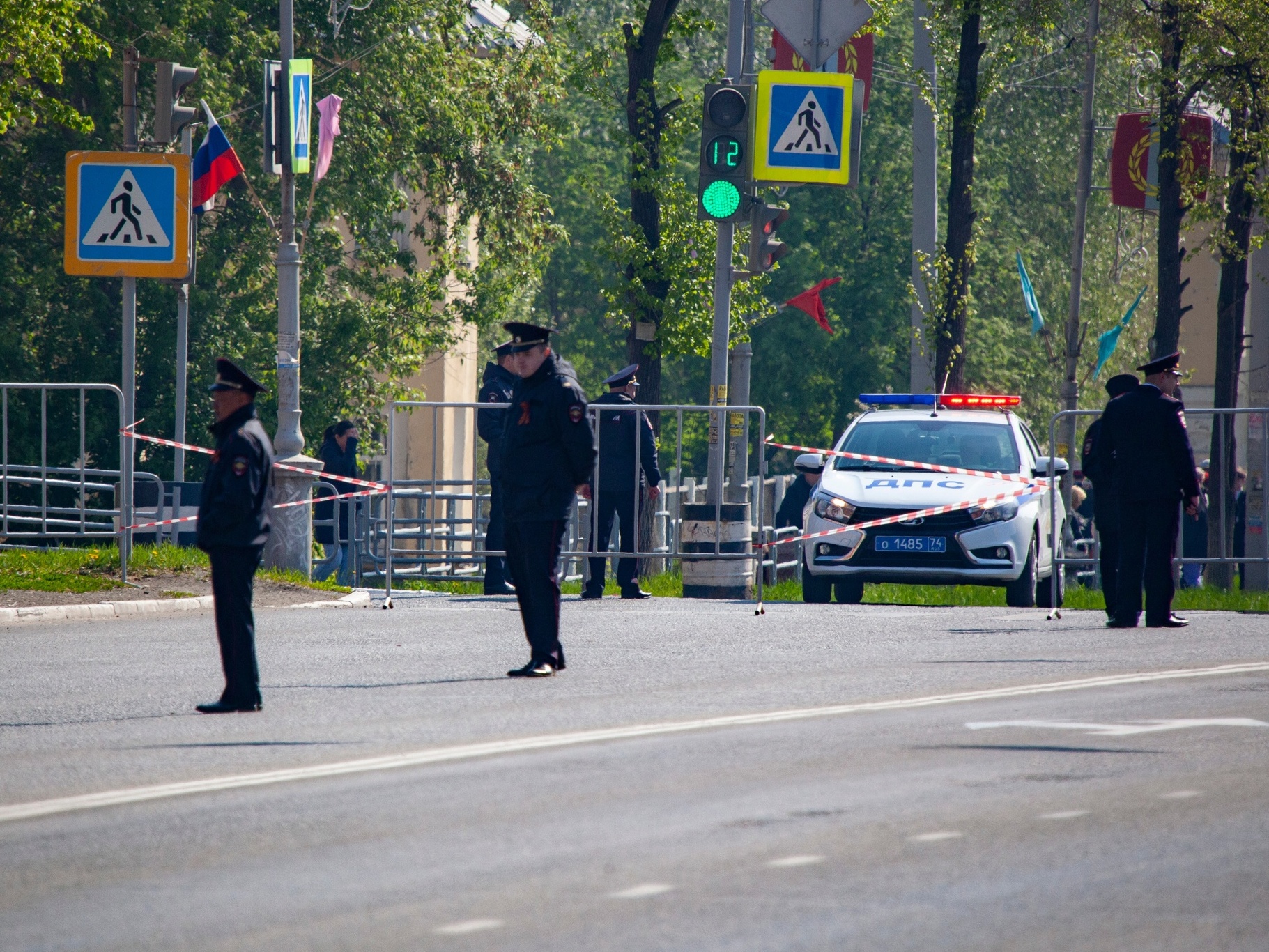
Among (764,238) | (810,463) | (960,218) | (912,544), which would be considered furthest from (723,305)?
(960,218)

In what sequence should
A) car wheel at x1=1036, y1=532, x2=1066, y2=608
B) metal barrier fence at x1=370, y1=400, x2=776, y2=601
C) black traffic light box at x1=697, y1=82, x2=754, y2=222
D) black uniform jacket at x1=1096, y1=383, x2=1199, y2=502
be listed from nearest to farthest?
1. black uniform jacket at x1=1096, y1=383, x2=1199, y2=502
2. metal barrier fence at x1=370, y1=400, x2=776, y2=601
3. car wheel at x1=1036, y1=532, x2=1066, y2=608
4. black traffic light box at x1=697, y1=82, x2=754, y2=222

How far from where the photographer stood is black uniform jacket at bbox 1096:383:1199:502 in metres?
13.0

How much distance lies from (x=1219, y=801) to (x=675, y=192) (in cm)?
2024

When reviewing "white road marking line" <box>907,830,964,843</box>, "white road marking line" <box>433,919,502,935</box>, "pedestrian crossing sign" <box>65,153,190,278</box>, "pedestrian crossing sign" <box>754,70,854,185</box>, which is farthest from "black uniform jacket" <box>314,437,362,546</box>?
"white road marking line" <box>433,919,502,935</box>

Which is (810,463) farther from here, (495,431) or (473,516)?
(473,516)

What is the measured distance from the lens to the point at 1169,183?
24734 millimetres

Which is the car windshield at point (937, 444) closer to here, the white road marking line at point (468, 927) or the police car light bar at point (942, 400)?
the police car light bar at point (942, 400)

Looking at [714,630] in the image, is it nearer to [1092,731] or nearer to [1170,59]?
[1092,731]

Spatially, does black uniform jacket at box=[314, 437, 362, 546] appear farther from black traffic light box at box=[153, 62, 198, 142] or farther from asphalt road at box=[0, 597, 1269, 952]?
asphalt road at box=[0, 597, 1269, 952]

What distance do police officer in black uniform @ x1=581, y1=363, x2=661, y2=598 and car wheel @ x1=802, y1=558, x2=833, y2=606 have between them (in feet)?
5.06

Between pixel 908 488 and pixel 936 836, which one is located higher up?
pixel 908 488

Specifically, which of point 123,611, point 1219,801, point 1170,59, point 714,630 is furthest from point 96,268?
point 1170,59

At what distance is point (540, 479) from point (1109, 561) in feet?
16.8

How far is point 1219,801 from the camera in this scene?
6.82 meters
